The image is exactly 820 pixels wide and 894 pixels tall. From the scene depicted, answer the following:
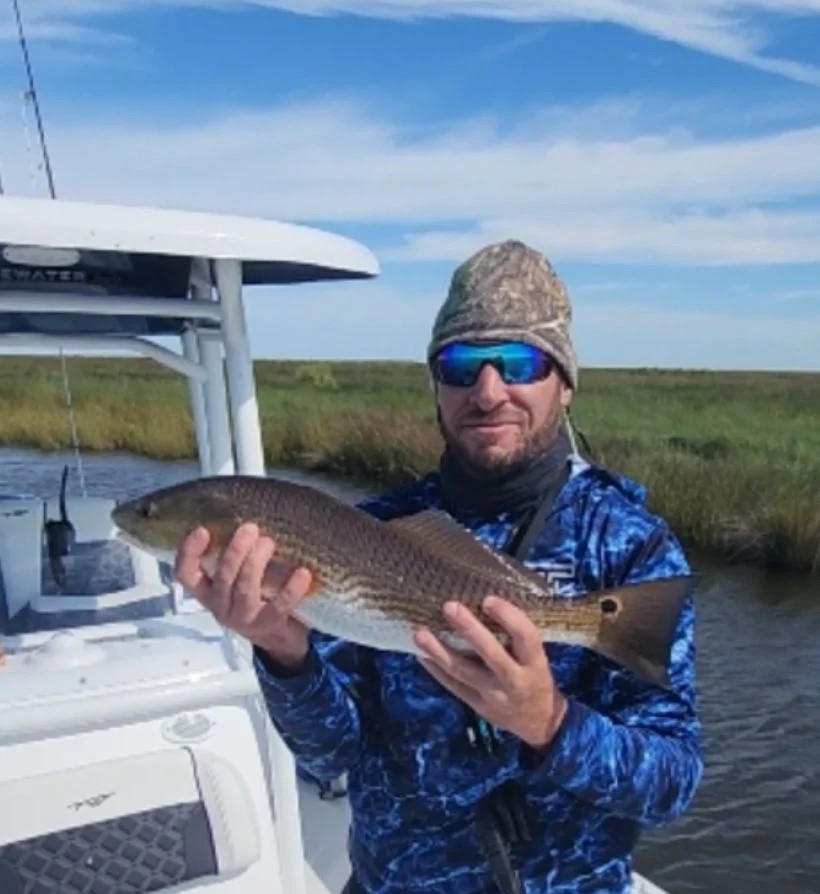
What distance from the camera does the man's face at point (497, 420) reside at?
81.3 inches

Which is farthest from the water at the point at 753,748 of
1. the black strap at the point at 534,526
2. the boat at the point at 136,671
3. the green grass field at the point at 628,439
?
the black strap at the point at 534,526

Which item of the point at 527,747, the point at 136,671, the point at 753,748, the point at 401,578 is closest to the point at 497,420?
the point at 401,578

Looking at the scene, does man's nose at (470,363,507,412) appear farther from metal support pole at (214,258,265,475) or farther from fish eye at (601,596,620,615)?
metal support pole at (214,258,265,475)

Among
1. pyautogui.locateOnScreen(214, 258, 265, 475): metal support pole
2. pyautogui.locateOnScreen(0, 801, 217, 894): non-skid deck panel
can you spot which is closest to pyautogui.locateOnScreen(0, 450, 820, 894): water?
pyautogui.locateOnScreen(214, 258, 265, 475): metal support pole

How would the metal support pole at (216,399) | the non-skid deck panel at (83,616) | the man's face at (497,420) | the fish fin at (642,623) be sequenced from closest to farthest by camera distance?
1. the fish fin at (642,623)
2. the man's face at (497,420)
3. the non-skid deck panel at (83,616)
4. the metal support pole at (216,399)

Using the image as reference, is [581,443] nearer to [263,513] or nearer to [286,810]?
[263,513]

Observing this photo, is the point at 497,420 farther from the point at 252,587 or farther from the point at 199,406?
the point at 199,406

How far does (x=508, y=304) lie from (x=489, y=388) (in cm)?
18

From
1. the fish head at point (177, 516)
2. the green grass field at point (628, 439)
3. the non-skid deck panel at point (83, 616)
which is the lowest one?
the green grass field at point (628, 439)

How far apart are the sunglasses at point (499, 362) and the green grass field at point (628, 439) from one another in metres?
4.64

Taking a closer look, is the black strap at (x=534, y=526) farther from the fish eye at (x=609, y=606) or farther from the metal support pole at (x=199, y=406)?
the metal support pole at (x=199, y=406)

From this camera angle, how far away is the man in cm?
198

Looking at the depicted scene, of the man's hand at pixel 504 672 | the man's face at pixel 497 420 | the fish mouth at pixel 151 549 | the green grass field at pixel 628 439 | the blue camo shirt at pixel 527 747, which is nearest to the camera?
the man's hand at pixel 504 672

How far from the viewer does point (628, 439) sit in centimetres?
2056
